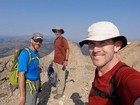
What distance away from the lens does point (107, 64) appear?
9.26 ft

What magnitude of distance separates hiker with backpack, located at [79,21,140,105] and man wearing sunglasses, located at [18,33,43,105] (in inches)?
107

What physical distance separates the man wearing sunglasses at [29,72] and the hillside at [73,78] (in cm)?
412

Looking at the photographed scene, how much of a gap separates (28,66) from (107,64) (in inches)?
120

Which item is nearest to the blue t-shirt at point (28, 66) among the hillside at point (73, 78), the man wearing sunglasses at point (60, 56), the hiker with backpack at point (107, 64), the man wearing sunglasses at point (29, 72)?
the man wearing sunglasses at point (29, 72)

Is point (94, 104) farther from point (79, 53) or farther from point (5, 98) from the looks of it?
point (79, 53)

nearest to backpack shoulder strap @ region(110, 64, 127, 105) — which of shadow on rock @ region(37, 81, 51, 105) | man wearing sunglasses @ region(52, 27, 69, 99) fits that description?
man wearing sunglasses @ region(52, 27, 69, 99)

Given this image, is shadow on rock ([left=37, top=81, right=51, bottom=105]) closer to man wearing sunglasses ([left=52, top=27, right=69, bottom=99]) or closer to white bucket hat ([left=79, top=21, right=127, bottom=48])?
man wearing sunglasses ([left=52, top=27, right=69, bottom=99])

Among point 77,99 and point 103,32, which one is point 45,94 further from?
point 103,32

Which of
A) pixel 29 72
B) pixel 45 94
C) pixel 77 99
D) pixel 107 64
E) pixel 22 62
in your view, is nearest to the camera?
→ pixel 107 64

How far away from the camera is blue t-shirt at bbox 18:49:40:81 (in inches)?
210

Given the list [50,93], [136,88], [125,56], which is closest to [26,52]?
[136,88]

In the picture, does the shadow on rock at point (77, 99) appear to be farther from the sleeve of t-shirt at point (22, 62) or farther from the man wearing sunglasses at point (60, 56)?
the sleeve of t-shirt at point (22, 62)

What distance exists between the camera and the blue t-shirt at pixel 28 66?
17.5 ft

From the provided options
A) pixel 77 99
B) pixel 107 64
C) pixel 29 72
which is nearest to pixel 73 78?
pixel 77 99
